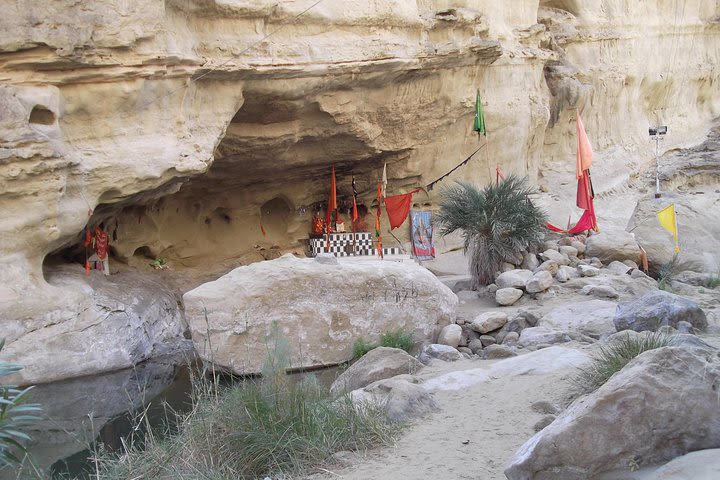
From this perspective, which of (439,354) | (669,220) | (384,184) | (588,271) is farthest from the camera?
(384,184)

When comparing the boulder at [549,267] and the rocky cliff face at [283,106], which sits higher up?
the rocky cliff face at [283,106]

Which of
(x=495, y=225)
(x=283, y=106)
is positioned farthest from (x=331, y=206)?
(x=495, y=225)

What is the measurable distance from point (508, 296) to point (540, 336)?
2313 mm

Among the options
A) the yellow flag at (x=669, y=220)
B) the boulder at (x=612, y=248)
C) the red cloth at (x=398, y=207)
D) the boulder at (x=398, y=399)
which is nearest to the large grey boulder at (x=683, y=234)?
the yellow flag at (x=669, y=220)

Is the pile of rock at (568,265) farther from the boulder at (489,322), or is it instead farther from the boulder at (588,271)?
the boulder at (489,322)

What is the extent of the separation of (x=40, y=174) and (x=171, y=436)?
5186mm

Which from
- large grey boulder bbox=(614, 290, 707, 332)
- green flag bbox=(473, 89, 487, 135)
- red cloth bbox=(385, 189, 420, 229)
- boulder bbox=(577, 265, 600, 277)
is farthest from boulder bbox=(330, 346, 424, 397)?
red cloth bbox=(385, 189, 420, 229)

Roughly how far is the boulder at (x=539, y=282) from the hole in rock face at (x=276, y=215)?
6627mm

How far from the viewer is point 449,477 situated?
159 inches

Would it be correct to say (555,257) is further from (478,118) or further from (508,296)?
(478,118)

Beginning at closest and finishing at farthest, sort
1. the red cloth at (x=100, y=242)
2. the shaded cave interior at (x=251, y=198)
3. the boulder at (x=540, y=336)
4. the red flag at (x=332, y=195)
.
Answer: the boulder at (x=540, y=336), the red cloth at (x=100, y=242), the shaded cave interior at (x=251, y=198), the red flag at (x=332, y=195)

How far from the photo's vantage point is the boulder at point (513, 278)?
10148 millimetres

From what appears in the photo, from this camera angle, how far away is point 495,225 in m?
10.9

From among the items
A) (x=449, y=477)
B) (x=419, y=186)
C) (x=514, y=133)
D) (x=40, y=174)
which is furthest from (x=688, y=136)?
(x=449, y=477)
